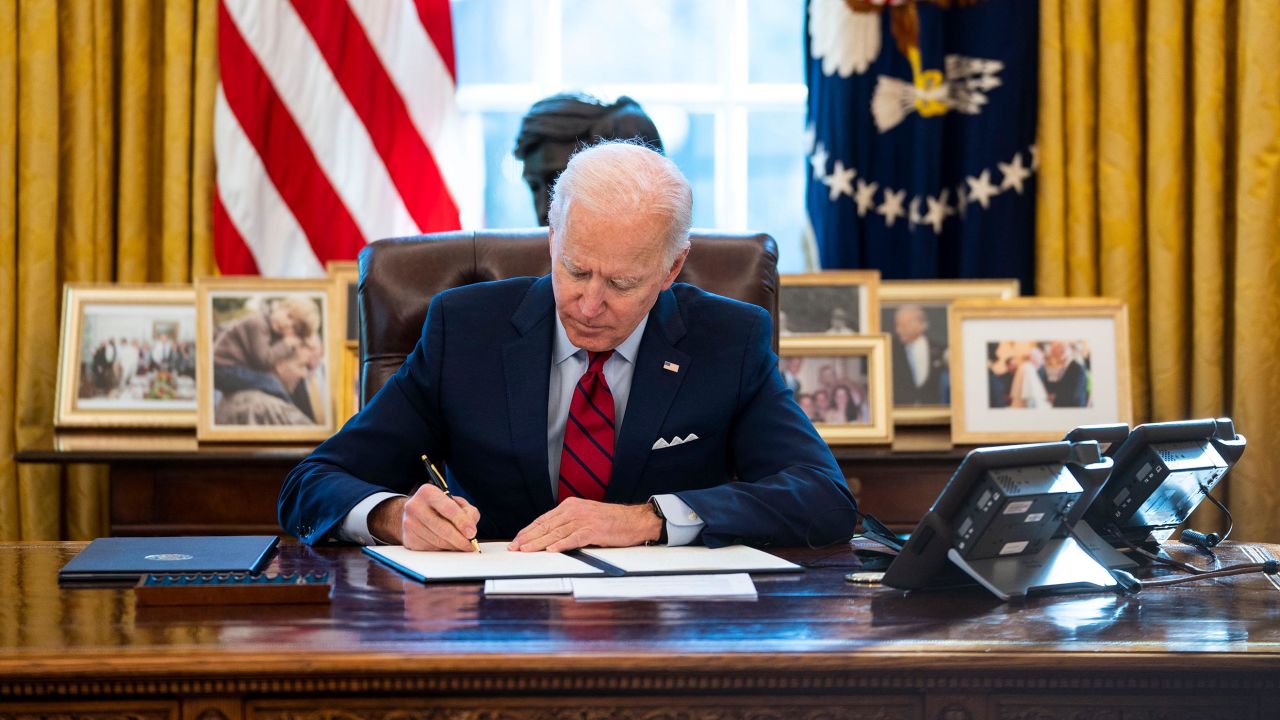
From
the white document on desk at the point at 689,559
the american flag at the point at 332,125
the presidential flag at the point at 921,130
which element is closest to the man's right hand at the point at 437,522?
the white document on desk at the point at 689,559

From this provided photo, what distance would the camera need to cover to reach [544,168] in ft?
10.6

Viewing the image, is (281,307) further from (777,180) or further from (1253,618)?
(1253,618)

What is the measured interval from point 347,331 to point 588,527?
5.37 feet

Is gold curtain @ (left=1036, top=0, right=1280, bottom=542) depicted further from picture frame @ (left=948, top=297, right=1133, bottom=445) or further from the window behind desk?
the window behind desk

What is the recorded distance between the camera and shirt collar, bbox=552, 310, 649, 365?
226 centimetres

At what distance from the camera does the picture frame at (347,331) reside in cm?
320

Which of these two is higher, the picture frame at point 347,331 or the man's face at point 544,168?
the man's face at point 544,168

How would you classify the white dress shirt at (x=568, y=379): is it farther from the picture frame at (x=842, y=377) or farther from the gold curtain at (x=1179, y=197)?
the gold curtain at (x=1179, y=197)

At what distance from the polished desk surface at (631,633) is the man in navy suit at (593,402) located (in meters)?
0.44

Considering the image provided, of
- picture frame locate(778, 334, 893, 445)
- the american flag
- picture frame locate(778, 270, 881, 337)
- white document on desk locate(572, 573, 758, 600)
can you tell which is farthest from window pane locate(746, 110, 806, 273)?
white document on desk locate(572, 573, 758, 600)

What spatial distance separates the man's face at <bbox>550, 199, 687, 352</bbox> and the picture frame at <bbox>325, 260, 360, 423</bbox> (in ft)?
3.95

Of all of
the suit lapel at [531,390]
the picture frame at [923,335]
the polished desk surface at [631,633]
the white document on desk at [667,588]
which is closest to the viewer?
the polished desk surface at [631,633]

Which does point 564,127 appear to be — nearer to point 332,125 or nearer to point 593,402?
point 332,125

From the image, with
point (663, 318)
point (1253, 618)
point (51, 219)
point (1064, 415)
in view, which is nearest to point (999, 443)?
point (1064, 415)
